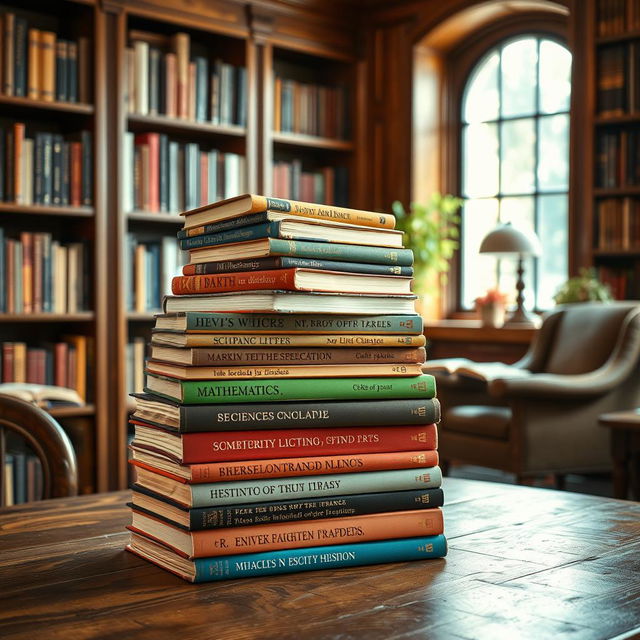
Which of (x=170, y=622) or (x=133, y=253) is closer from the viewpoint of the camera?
(x=170, y=622)

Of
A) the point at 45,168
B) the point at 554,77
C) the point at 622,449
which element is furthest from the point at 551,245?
the point at 45,168

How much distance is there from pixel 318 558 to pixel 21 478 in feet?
11.7

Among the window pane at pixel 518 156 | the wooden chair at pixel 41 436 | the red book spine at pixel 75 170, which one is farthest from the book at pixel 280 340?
the window pane at pixel 518 156

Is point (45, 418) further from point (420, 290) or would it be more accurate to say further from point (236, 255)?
point (420, 290)

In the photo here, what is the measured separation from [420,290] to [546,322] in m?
1.02

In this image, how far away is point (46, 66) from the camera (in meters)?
4.34

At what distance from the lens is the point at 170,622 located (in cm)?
76

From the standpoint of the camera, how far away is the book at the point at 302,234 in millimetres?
950

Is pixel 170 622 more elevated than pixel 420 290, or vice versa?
pixel 420 290

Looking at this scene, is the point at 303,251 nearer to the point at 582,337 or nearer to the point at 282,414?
the point at 282,414

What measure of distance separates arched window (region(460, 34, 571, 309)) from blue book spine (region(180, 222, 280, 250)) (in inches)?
179

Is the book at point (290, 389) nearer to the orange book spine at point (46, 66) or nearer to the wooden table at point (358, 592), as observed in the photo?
the wooden table at point (358, 592)

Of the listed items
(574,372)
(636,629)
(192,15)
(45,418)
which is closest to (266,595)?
(636,629)

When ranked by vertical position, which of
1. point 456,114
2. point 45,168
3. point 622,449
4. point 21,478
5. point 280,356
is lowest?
point 21,478
